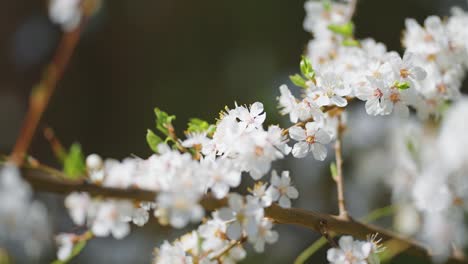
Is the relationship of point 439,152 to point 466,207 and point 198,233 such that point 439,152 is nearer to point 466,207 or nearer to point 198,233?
point 466,207

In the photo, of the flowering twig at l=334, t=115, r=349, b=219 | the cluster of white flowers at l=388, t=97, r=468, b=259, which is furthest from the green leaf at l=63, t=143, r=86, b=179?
the cluster of white flowers at l=388, t=97, r=468, b=259

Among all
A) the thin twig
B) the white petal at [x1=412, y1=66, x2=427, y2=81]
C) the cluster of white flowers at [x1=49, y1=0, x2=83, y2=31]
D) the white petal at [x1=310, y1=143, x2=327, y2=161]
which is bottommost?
Answer: the white petal at [x1=310, y1=143, x2=327, y2=161]

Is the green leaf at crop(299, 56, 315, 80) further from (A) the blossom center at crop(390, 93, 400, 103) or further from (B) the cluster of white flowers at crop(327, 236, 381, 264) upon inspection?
(B) the cluster of white flowers at crop(327, 236, 381, 264)

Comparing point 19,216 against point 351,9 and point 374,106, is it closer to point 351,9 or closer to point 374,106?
point 374,106

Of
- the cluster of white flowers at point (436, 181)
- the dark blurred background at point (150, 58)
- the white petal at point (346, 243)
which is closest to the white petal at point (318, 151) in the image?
the white petal at point (346, 243)

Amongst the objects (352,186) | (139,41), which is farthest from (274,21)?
(352,186)

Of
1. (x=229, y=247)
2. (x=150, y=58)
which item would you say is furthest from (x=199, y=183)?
(x=150, y=58)

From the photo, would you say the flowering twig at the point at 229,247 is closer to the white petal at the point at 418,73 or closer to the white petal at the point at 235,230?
the white petal at the point at 235,230
